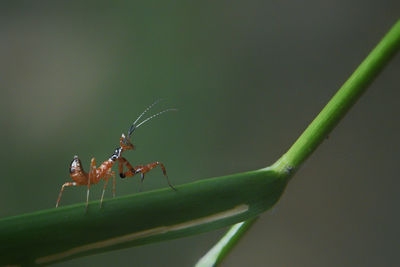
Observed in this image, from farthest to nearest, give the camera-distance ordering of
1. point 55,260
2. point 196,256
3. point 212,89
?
point 212,89
point 196,256
point 55,260

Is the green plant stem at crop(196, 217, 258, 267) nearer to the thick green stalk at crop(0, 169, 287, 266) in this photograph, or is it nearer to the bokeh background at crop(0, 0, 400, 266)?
the thick green stalk at crop(0, 169, 287, 266)

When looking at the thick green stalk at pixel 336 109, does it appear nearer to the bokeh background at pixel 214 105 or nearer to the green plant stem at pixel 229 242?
the green plant stem at pixel 229 242

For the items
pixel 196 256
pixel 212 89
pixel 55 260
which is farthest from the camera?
pixel 212 89

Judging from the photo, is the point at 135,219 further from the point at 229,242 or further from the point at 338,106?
the point at 338,106

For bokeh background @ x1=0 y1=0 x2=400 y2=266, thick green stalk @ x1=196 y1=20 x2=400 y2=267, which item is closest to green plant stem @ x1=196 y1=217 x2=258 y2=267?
thick green stalk @ x1=196 y1=20 x2=400 y2=267

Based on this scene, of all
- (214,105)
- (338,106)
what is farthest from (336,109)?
(214,105)

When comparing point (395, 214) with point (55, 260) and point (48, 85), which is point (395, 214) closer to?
point (48, 85)

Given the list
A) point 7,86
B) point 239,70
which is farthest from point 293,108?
point 7,86
